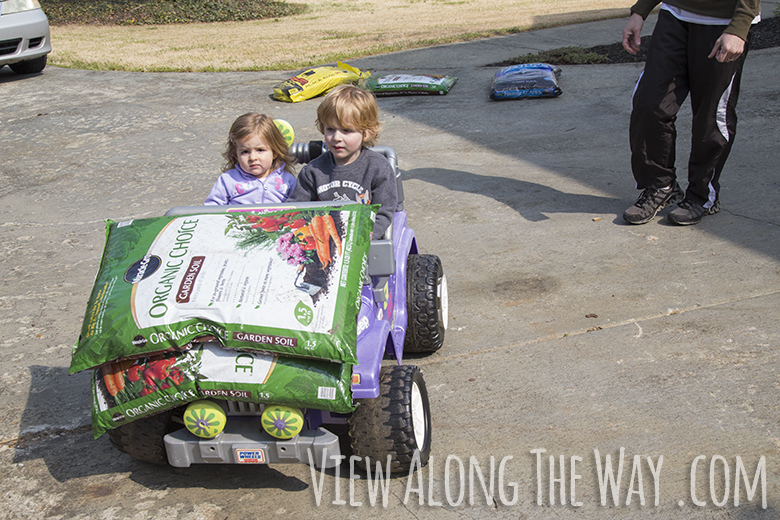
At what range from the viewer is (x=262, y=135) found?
3354 mm

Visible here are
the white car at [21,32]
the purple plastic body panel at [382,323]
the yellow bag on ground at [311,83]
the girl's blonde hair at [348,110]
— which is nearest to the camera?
the purple plastic body panel at [382,323]

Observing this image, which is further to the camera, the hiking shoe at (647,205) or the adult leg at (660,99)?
the hiking shoe at (647,205)

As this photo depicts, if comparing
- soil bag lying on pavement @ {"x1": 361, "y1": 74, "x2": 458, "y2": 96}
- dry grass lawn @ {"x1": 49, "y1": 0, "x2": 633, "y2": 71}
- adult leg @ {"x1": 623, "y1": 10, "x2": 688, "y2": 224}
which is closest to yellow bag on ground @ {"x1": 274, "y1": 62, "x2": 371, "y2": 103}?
soil bag lying on pavement @ {"x1": 361, "y1": 74, "x2": 458, "y2": 96}

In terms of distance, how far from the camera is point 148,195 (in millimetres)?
5742

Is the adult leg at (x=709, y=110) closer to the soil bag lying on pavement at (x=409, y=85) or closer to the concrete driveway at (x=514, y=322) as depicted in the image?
the concrete driveway at (x=514, y=322)

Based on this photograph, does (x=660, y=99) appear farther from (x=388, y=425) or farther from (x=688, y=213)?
(x=388, y=425)

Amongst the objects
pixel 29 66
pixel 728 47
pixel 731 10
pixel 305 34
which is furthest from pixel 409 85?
pixel 305 34

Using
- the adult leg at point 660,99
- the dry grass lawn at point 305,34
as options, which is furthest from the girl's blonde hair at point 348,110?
the dry grass lawn at point 305,34

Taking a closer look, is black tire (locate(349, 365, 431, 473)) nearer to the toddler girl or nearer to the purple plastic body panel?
the purple plastic body panel

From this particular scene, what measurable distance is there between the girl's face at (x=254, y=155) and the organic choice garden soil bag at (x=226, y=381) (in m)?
1.31

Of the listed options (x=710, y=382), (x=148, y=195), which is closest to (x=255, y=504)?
(x=710, y=382)

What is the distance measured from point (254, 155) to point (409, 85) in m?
4.86

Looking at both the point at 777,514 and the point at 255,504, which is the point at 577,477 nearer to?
the point at 777,514

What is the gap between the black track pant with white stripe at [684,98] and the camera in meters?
4.34
